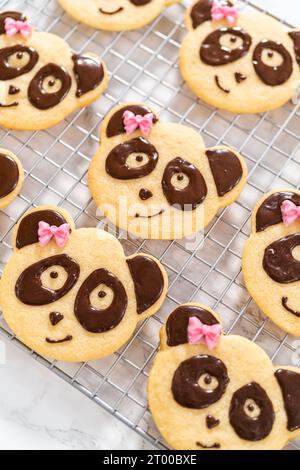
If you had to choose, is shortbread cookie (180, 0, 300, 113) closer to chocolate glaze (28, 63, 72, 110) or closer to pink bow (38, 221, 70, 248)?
chocolate glaze (28, 63, 72, 110)

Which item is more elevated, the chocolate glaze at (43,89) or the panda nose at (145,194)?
the chocolate glaze at (43,89)

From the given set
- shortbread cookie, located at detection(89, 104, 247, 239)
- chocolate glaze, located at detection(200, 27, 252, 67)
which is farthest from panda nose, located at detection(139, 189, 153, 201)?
chocolate glaze, located at detection(200, 27, 252, 67)

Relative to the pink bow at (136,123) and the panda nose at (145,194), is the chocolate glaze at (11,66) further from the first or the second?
the panda nose at (145,194)

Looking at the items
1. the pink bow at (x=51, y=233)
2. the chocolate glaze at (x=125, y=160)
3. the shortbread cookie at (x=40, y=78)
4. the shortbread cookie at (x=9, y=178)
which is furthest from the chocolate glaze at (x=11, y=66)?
the pink bow at (x=51, y=233)

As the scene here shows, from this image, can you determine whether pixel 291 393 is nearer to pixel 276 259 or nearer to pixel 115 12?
pixel 276 259

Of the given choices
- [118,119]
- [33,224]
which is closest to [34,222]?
[33,224]
